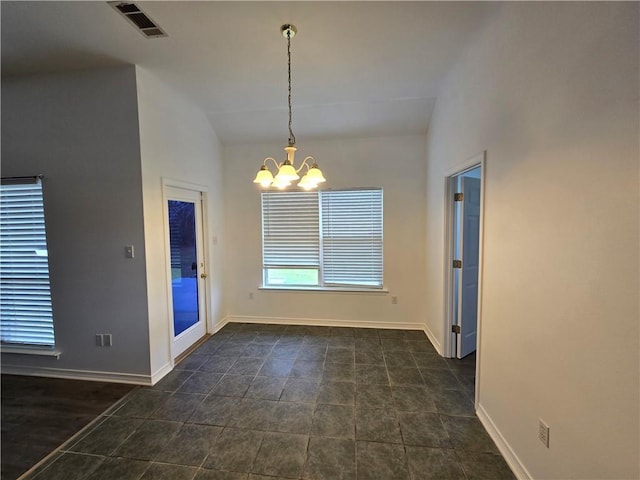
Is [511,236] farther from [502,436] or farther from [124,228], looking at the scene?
[124,228]

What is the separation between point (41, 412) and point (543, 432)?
12.1 feet

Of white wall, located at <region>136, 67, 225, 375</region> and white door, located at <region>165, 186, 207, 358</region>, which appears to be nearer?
white wall, located at <region>136, 67, 225, 375</region>

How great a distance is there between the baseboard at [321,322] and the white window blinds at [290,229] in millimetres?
846

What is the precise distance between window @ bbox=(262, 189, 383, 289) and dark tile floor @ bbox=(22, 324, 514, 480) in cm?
121

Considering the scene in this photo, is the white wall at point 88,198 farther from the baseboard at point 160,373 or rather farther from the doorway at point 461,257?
the doorway at point 461,257

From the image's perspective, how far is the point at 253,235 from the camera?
4262 millimetres

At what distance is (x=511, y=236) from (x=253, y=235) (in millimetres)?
3375

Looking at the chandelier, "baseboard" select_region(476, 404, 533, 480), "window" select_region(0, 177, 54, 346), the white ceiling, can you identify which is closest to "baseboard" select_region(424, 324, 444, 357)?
"baseboard" select_region(476, 404, 533, 480)

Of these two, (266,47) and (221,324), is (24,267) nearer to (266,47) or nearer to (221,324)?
(221,324)

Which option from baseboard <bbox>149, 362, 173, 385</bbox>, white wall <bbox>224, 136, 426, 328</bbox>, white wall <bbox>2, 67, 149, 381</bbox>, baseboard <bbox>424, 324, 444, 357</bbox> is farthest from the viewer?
white wall <bbox>224, 136, 426, 328</bbox>

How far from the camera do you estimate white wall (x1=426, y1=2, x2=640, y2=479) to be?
3.45 ft

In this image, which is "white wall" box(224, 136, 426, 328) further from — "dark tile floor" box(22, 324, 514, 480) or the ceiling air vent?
the ceiling air vent

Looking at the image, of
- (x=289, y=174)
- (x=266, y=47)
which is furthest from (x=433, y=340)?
(x=266, y=47)

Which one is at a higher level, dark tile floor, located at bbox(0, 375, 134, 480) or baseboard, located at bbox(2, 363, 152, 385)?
baseboard, located at bbox(2, 363, 152, 385)
